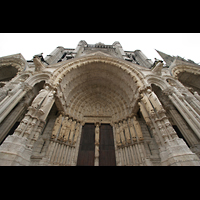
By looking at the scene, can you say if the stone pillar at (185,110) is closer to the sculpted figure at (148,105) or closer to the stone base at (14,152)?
the sculpted figure at (148,105)

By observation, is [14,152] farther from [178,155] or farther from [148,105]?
[148,105]

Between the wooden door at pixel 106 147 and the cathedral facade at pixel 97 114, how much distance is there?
0.06 metres

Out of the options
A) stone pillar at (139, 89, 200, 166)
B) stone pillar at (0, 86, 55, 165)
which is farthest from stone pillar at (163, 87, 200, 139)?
stone pillar at (0, 86, 55, 165)

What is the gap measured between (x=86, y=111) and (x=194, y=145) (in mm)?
7478

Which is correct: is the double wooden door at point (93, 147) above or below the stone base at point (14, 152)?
above

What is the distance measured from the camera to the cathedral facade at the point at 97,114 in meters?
4.44

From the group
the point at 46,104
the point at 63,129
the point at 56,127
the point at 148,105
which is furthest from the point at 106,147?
the point at 46,104

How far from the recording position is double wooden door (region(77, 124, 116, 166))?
6.50 metres

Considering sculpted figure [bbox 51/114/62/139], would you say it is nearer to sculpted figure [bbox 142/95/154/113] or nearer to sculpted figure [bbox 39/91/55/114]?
sculpted figure [bbox 39/91/55/114]

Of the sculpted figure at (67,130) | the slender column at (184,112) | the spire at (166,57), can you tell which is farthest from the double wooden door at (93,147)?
the spire at (166,57)

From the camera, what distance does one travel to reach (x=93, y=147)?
7.17m

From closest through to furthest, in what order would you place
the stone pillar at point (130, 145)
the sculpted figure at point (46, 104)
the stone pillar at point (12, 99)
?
the sculpted figure at point (46, 104) < the stone pillar at point (12, 99) < the stone pillar at point (130, 145)
